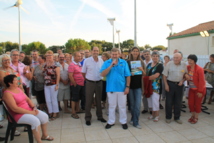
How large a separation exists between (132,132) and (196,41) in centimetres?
1968

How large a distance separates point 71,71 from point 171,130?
276 cm

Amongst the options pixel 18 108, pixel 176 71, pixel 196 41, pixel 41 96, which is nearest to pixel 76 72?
pixel 41 96

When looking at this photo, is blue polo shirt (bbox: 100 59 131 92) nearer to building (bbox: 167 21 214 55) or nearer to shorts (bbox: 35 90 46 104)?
shorts (bbox: 35 90 46 104)

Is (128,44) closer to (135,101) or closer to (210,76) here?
(210,76)

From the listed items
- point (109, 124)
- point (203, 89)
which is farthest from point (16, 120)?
point (203, 89)

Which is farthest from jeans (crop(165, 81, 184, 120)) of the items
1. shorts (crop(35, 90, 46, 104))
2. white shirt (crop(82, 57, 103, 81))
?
shorts (crop(35, 90, 46, 104))

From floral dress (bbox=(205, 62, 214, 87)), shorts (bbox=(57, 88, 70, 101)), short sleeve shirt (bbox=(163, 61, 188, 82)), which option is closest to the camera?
short sleeve shirt (bbox=(163, 61, 188, 82))

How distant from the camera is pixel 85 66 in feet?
12.8

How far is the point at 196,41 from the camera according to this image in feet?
64.1

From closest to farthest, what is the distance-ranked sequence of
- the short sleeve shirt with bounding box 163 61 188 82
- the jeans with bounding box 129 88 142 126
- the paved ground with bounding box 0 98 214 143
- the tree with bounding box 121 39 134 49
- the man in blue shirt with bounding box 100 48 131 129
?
the paved ground with bounding box 0 98 214 143 < the man in blue shirt with bounding box 100 48 131 129 < the jeans with bounding box 129 88 142 126 < the short sleeve shirt with bounding box 163 61 188 82 < the tree with bounding box 121 39 134 49

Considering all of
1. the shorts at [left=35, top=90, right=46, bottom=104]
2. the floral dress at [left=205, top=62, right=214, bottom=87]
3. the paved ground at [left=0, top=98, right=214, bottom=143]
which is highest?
the floral dress at [left=205, top=62, right=214, bottom=87]

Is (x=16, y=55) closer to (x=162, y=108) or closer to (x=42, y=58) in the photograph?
(x=42, y=58)

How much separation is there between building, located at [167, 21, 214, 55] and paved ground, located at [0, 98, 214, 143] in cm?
1433

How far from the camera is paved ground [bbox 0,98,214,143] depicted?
3.13m
